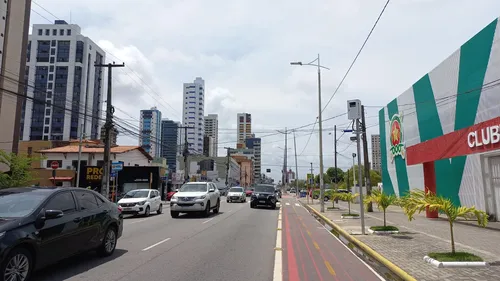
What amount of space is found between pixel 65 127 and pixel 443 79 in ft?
327

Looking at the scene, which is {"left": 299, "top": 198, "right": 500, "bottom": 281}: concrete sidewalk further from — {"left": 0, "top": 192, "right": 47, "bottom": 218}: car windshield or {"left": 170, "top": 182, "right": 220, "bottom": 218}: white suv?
{"left": 170, "top": 182, "right": 220, "bottom": 218}: white suv

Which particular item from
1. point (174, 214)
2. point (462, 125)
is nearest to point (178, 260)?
point (174, 214)

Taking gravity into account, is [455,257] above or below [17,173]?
below

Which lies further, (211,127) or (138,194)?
(211,127)

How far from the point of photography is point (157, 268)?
7336mm

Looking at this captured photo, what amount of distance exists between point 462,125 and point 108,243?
1890cm

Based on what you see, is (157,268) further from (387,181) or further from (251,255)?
(387,181)

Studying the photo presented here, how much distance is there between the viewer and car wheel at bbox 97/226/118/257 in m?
8.31

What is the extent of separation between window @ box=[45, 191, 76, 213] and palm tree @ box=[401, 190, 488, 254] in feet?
25.7

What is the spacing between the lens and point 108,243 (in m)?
8.55

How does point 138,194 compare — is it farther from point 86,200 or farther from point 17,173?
point 86,200

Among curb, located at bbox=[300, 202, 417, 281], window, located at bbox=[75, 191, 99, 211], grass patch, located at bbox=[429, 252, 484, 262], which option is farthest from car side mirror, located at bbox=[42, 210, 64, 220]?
grass patch, located at bbox=[429, 252, 484, 262]

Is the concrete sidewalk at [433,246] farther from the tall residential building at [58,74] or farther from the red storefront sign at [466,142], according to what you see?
the tall residential building at [58,74]

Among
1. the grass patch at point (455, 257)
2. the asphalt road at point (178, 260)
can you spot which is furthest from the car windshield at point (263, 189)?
the grass patch at point (455, 257)
